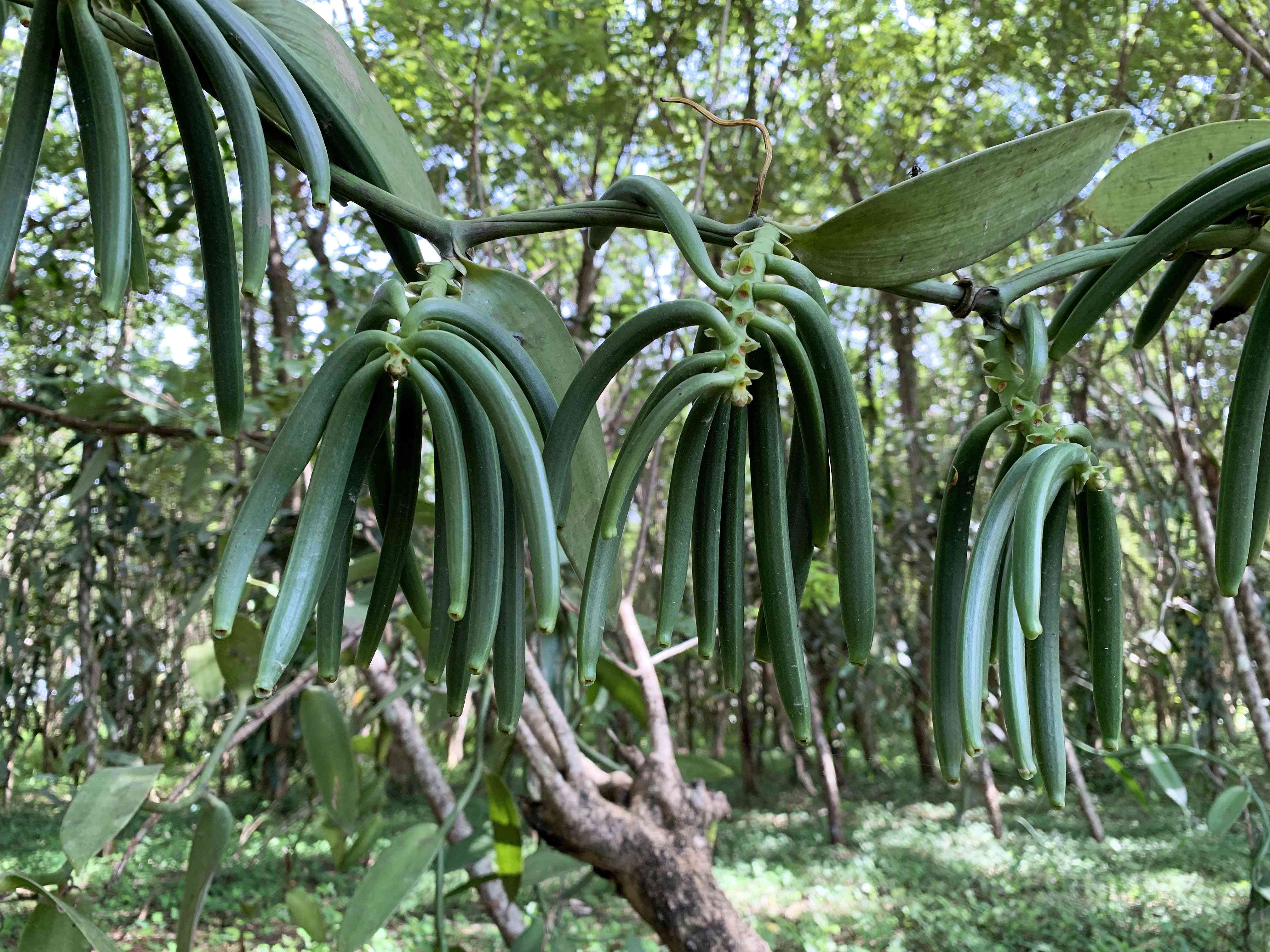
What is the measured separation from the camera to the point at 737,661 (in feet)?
0.66

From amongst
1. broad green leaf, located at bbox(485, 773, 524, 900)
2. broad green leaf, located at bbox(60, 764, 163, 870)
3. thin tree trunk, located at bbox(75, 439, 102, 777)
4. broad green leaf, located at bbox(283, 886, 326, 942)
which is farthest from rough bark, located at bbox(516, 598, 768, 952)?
thin tree trunk, located at bbox(75, 439, 102, 777)

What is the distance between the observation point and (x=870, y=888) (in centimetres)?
203

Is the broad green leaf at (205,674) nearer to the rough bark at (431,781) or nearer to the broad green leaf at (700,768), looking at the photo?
the rough bark at (431,781)

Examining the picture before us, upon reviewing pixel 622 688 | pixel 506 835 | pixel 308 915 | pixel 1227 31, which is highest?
pixel 1227 31

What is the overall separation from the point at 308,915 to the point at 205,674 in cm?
33

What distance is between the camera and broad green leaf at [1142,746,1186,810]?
1.18 metres

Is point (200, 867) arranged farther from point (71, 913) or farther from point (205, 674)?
point (205, 674)

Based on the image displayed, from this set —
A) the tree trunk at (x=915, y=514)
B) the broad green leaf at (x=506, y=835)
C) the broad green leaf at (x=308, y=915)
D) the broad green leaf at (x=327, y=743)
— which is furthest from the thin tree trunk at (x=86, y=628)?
the tree trunk at (x=915, y=514)

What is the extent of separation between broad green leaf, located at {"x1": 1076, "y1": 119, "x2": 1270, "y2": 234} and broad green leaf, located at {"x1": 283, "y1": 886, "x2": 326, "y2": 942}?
1038mm

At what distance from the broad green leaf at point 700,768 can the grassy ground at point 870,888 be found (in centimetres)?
30

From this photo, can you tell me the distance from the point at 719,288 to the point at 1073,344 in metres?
0.10

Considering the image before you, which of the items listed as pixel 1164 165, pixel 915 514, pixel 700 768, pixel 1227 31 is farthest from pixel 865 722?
pixel 1164 165

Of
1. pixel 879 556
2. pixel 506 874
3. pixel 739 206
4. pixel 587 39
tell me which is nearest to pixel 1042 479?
pixel 506 874

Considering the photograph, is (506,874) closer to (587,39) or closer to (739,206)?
(587,39)
